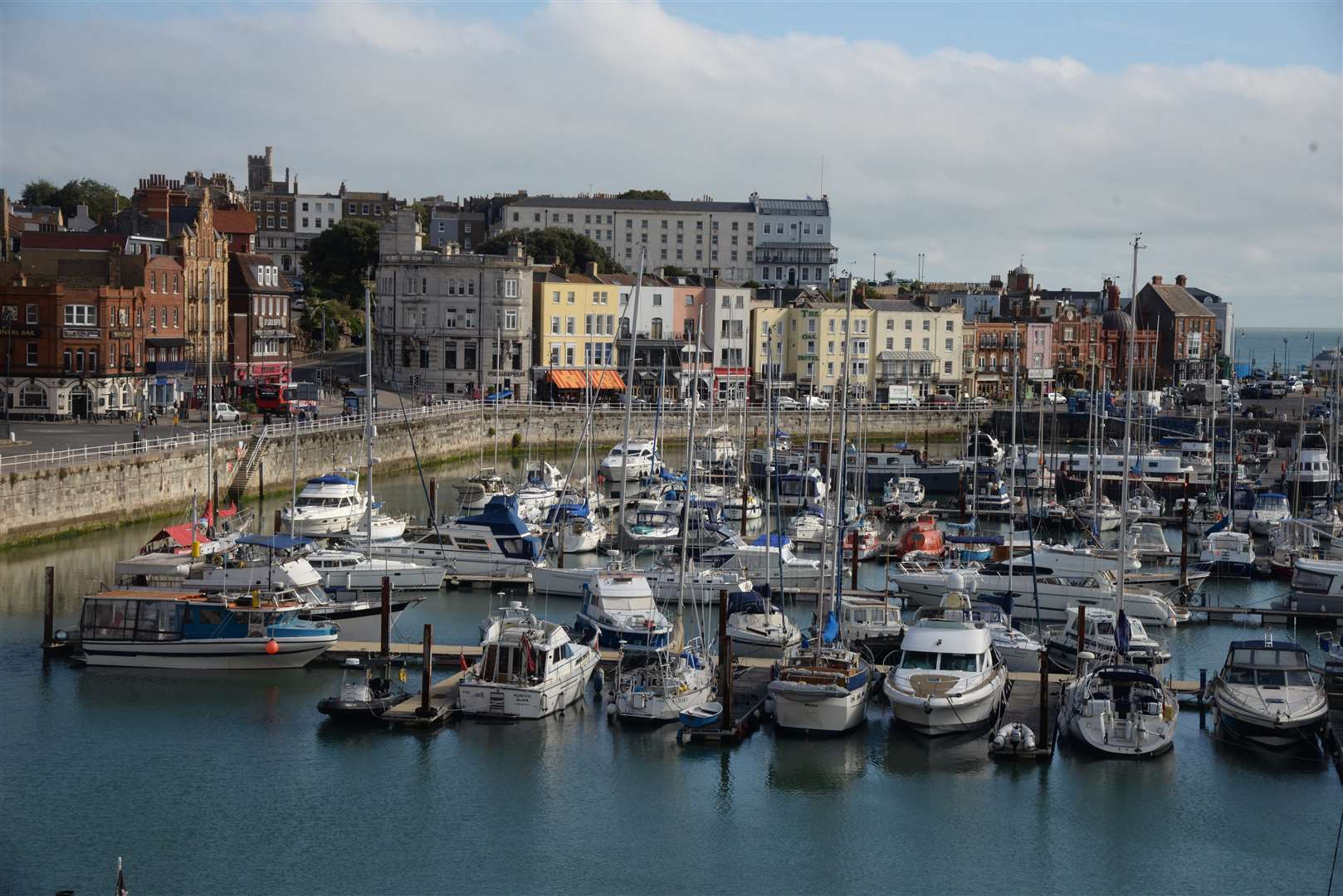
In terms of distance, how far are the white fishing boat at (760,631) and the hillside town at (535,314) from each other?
1845 centimetres

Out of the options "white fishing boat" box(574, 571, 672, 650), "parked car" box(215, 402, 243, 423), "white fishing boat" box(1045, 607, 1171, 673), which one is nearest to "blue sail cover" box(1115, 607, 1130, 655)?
"white fishing boat" box(1045, 607, 1171, 673)

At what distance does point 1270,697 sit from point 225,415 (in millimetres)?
48095

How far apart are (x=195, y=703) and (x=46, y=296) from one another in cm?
3829

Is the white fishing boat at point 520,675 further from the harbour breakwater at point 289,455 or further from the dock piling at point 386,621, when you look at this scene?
the harbour breakwater at point 289,455

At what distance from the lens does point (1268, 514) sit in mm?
56375

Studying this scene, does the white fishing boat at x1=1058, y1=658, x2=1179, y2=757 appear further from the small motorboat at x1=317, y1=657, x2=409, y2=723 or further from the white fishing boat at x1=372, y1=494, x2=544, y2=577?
the white fishing boat at x1=372, y1=494, x2=544, y2=577

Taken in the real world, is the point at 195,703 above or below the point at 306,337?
below

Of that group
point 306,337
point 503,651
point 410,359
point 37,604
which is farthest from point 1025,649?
point 306,337

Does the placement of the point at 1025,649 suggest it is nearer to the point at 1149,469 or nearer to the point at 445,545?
the point at 445,545

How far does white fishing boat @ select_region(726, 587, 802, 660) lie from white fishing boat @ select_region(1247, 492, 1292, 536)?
84.5 feet

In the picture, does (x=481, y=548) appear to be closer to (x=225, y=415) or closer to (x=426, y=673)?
(x=426, y=673)

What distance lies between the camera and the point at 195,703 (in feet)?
106

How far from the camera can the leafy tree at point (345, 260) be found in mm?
110312

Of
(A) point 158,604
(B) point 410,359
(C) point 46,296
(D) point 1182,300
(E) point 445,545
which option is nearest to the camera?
(A) point 158,604
